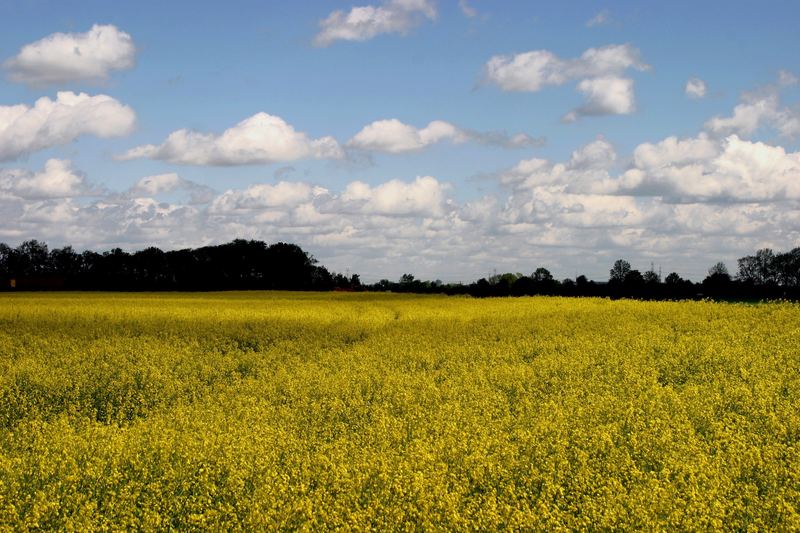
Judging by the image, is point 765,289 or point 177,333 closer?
point 177,333

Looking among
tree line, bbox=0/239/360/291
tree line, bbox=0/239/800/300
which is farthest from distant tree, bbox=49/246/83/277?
tree line, bbox=0/239/360/291

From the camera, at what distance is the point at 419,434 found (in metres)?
10.4

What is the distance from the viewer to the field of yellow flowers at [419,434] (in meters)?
7.57

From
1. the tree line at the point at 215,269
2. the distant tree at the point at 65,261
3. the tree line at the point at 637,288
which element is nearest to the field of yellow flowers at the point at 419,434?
the tree line at the point at 637,288

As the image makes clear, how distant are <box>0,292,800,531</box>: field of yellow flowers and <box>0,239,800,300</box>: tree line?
38.6 metres

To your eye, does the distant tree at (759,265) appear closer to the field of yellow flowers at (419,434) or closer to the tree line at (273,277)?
the tree line at (273,277)

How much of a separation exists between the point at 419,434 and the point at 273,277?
8689 centimetres

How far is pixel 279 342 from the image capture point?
24.0 m

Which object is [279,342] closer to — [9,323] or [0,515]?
[9,323]

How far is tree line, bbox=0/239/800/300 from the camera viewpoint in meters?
61.0

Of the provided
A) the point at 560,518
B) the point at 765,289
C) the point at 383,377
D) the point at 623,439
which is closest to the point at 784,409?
the point at 623,439

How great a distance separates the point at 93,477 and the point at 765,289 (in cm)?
5362

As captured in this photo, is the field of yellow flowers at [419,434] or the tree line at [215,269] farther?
the tree line at [215,269]

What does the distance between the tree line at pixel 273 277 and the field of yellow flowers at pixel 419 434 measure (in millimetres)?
38631
